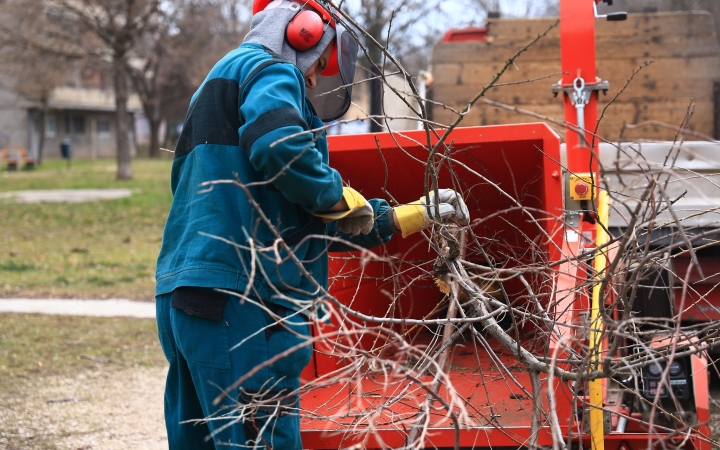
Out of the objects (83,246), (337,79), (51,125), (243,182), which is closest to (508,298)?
(337,79)

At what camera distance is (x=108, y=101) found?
153 ft

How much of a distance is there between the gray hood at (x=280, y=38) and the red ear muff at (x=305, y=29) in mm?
28

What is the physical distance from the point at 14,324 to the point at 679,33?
6.08 m

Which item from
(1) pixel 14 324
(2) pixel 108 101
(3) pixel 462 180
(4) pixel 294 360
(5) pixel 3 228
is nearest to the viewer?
(4) pixel 294 360

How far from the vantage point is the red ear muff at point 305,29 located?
258 centimetres

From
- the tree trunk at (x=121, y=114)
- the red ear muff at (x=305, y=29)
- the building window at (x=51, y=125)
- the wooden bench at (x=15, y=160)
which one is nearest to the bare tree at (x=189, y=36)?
the tree trunk at (x=121, y=114)

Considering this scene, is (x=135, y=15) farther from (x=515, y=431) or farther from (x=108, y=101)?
(x=108, y=101)

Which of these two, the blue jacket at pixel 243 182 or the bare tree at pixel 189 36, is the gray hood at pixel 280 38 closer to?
the blue jacket at pixel 243 182

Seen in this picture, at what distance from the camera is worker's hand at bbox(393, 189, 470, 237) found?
272cm

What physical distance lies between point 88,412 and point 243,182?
3.18m

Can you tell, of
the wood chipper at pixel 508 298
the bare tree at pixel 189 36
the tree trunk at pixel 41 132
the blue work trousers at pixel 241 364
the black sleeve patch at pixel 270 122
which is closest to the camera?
the black sleeve patch at pixel 270 122

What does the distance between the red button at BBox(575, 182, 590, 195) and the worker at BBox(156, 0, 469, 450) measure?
90 cm

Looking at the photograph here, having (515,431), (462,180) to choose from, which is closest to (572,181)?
(462,180)

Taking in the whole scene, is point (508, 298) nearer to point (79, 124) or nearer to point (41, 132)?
point (41, 132)
